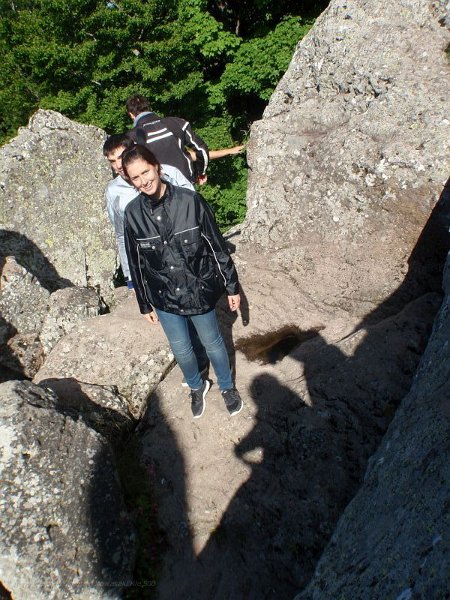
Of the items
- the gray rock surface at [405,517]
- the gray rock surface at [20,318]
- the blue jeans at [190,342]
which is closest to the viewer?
the gray rock surface at [405,517]

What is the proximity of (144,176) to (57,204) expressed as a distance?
4861 millimetres

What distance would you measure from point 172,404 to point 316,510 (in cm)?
153

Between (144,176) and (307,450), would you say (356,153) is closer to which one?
(144,176)

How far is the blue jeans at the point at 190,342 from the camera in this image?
3.35 metres

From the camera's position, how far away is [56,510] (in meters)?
3.00

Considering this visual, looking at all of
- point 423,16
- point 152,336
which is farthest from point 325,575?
point 423,16

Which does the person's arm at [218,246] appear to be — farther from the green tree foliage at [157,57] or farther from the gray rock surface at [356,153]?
the green tree foliage at [157,57]

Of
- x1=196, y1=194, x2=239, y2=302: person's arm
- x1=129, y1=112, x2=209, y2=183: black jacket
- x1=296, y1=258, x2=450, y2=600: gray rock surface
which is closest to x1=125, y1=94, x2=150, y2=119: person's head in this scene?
x1=129, y1=112, x2=209, y2=183: black jacket

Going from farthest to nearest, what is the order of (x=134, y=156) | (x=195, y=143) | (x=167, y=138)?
1. (x=195, y=143)
2. (x=167, y=138)
3. (x=134, y=156)

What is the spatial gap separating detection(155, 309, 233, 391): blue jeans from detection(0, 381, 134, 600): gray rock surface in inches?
34.4

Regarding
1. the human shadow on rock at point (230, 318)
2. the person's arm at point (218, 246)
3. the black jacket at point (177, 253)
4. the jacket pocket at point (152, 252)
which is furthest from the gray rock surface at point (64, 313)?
the person's arm at point (218, 246)

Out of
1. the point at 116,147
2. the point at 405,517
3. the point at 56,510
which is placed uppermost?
the point at 116,147

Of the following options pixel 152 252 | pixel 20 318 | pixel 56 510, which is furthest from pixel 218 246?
pixel 20 318

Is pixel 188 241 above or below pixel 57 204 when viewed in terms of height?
above
